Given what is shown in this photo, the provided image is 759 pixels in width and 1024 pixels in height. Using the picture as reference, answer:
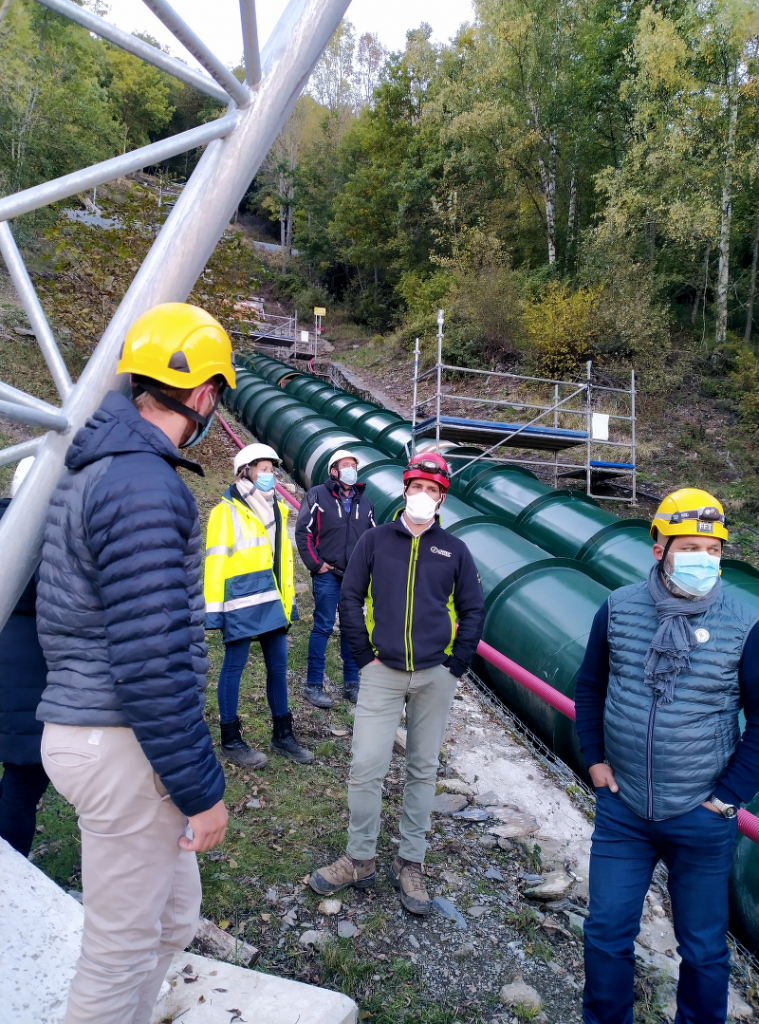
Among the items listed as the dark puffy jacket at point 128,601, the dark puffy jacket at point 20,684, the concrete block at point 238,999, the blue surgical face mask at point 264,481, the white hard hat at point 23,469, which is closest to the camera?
the dark puffy jacket at point 128,601

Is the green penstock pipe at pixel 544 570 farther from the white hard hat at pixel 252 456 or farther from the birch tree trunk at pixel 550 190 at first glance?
the birch tree trunk at pixel 550 190

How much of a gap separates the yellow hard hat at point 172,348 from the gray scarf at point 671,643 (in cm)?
169

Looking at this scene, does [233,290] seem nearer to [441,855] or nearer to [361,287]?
[441,855]

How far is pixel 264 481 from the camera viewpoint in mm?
4000

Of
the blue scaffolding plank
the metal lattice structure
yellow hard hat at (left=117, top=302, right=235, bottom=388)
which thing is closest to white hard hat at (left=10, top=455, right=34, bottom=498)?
the metal lattice structure

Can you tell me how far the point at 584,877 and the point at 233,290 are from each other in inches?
370

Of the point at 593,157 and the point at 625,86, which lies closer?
the point at 625,86

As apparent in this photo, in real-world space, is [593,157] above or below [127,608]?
above

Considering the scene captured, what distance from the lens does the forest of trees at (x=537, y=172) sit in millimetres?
19609

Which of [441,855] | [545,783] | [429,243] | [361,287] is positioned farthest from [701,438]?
[361,287]

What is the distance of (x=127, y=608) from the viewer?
1449mm

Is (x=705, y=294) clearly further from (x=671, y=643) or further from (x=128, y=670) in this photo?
(x=128, y=670)

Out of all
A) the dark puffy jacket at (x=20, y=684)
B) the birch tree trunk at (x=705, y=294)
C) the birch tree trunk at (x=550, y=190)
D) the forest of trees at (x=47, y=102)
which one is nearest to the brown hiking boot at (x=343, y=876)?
the dark puffy jacket at (x=20, y=684)

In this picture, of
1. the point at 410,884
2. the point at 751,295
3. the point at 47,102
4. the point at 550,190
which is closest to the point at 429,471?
the point at 410,884
